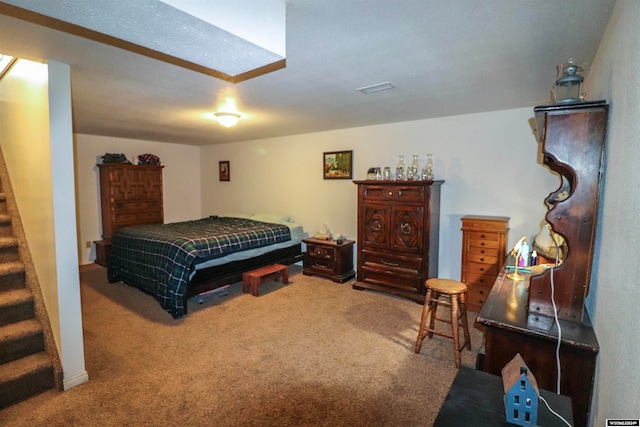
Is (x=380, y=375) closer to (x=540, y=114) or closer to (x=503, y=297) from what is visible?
(x=503, y=297)

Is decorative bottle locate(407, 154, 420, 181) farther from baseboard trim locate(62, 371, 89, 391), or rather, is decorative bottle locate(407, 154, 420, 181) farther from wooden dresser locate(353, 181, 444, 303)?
baseboard trim locate(62, 371, 89, 391)

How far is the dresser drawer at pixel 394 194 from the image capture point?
379cm

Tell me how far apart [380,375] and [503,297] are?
1052 millimetres

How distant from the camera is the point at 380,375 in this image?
2426mm

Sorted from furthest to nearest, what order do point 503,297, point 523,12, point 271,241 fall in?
point 271,241, point 503,297, point 523,12

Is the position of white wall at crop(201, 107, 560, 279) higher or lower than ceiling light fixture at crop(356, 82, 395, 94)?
lower

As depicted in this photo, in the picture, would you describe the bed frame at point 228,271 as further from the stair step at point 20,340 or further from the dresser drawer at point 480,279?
the dresser drawer at point 480,279

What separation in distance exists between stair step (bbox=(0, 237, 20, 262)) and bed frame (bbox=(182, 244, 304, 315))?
145cm

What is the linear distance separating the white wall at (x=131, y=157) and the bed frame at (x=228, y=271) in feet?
10.1

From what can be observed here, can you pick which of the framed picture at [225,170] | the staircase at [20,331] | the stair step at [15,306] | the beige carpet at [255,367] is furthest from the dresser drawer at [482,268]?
the framed picture at [225,170]

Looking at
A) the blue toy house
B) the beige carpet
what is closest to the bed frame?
the beige carpet

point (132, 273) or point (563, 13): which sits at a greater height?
point (563, 13)

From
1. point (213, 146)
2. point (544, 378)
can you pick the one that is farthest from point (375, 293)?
point (213, 146)

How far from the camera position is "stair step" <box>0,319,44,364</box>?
89.5 inches
